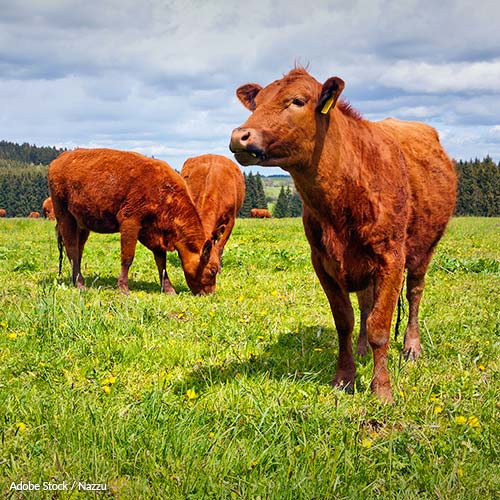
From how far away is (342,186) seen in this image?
420cm

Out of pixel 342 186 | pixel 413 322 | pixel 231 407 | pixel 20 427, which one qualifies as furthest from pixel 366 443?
pixel 413 322

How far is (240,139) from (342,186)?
104cm

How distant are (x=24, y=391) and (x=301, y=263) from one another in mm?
8048

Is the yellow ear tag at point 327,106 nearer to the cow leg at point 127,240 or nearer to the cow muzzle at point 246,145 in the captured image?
the cow muzzle at point 246,145

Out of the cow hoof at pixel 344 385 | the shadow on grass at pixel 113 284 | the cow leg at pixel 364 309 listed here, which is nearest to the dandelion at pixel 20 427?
the cow hoof at pixel 344 385

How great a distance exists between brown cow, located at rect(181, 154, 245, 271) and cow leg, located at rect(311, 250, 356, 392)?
610cm

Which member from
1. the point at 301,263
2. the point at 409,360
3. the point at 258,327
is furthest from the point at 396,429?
the point at 301,263

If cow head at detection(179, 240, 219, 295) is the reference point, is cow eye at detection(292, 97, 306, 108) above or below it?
above

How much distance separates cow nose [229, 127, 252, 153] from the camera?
3557mm

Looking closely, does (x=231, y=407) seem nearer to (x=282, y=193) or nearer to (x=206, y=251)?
(x=206, y=251)

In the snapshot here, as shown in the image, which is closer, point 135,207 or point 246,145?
point 246,145

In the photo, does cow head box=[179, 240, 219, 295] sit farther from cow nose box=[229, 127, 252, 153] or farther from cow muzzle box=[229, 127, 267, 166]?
cow nose box=[229, 127, 252, 153]

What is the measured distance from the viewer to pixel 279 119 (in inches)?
151

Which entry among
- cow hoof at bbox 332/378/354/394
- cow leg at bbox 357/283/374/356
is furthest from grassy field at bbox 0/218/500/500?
cow leg at bbox 357/283/374/356
